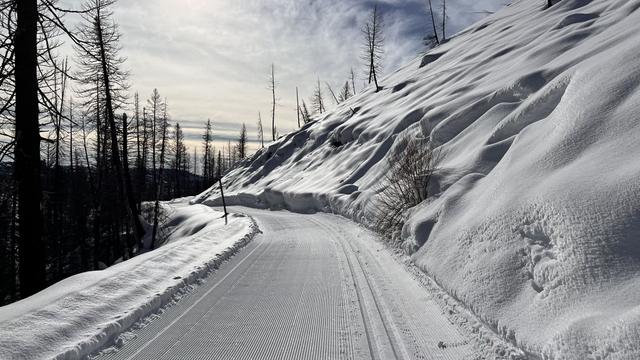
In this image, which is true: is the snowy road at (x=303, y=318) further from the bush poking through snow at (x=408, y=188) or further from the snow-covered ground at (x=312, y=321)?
the bush poking through snow at (x=408, y=188)

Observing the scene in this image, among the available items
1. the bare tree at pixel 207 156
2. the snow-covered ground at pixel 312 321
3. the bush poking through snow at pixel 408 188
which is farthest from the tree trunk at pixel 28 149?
the bare tree at pixel 207 156

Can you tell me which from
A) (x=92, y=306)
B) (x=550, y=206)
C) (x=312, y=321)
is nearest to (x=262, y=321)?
(x=312, y=321)

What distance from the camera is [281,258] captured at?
1020 centimetres

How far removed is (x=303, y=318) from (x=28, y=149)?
5.57 metres

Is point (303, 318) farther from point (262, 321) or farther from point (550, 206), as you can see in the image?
point (550, 206)

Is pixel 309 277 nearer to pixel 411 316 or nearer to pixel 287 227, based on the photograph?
pixel 411 316

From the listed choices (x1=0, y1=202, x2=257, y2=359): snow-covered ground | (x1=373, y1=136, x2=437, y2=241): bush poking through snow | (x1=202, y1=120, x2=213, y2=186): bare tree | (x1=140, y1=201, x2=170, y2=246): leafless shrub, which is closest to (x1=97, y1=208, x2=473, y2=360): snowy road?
(x1=0, y1=202, x2=257, y2=359): snow-covered ground

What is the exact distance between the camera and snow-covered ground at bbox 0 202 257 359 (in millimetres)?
4465

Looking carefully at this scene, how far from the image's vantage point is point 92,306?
5.64 metres

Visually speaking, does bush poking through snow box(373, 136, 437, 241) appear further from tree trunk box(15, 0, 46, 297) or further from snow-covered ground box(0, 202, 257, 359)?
tree trunk box(15, 0, 46, 297)

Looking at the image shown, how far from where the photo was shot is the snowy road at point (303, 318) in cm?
467

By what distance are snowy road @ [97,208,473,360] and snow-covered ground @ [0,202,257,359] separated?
278 mm

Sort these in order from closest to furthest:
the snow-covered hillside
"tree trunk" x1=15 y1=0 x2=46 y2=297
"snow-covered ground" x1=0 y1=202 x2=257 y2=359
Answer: the snow-covered hillside, "snow-covered ground" x1=0 y1=202 x2=257 y2=359, "tree trunk" x1=15 y1=0 x2=46 y2=297

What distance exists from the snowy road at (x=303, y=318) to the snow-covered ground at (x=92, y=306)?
278 mm
